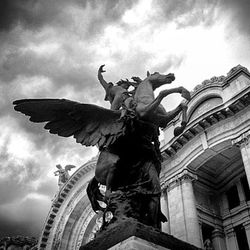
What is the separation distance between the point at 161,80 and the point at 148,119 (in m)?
1.15

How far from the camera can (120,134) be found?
5148mm

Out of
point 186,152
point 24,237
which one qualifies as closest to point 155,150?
point 186,152

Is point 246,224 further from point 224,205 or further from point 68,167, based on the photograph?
point 68,167

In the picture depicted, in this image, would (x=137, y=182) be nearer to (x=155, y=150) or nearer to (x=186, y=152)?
(x=155, y=150)

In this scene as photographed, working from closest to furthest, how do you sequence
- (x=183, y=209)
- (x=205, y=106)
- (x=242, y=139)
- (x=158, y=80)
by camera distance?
(x=158, y=80)
(x=242, y=139)
(x=183, y=209)
(x=205, y=106)

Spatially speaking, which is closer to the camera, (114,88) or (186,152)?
(114,88)

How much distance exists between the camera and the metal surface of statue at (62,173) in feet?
99.9

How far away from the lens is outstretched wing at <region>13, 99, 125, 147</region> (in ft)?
17.0

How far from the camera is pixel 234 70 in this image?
1828 cm

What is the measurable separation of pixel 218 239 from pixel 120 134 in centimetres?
1442

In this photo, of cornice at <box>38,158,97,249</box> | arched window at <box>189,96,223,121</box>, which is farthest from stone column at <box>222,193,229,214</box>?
cornice at <box>38,158,97,249</box>

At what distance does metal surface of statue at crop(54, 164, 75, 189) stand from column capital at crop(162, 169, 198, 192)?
1448cm

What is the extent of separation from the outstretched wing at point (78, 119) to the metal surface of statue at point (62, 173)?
2516 cm

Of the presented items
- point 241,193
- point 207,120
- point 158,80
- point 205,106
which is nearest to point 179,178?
point 207,120
